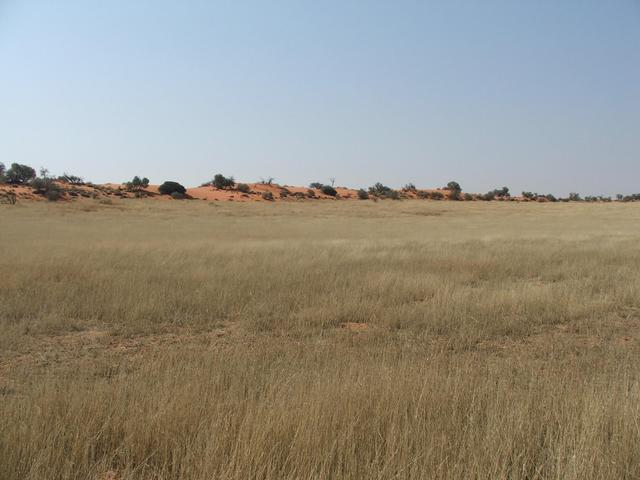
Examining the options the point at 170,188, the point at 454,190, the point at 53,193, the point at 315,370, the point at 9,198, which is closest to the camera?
the point at 315,370

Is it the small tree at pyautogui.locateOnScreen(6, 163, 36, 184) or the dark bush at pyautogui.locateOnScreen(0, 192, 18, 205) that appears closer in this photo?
the dark bush at pyautogui.locateOnScreen(0, 192, 18, 205)

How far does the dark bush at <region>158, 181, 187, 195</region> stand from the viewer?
6281 cm

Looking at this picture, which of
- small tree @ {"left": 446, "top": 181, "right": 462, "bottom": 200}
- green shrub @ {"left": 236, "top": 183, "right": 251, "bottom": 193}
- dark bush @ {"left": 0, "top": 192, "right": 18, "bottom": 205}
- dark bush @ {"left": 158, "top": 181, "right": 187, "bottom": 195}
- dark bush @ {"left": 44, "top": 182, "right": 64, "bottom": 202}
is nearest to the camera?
dark bush @ {"left": 0, "top": 192, "right": 18, "bottom": 205}

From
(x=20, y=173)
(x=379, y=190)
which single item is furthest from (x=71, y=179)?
(x=379, y=190)

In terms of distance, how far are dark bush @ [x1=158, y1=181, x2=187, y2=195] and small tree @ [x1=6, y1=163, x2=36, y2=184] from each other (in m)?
16.4

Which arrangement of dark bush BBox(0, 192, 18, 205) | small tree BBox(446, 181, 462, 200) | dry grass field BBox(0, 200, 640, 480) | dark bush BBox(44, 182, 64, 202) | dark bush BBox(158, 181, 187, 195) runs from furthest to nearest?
small tree BBox(446, 181, 462, 200)
dark bush BBox(158, 181, 187, 195)
dark bush BBox(44, 182, 64, 202)
dark bush BBox(0, 192, 18, 205)
dry grass field BBox(0, 200, 640, 480)

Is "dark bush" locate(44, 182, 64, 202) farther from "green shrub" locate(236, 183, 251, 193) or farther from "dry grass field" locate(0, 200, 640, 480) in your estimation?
"dry grass field" locate(0, 200, 640, 480)

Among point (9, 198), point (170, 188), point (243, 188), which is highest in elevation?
point (243, 188)

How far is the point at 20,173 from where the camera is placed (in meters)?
64.2

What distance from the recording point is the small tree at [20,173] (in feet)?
208

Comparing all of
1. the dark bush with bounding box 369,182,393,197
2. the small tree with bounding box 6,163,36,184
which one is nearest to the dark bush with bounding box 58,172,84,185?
the small tree with bounding box 6,163,36,184

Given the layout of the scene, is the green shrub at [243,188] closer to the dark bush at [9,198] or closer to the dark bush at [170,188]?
the dark bush at [170,188]

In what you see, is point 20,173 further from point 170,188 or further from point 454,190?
point 454,190

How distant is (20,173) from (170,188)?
19.6 m
